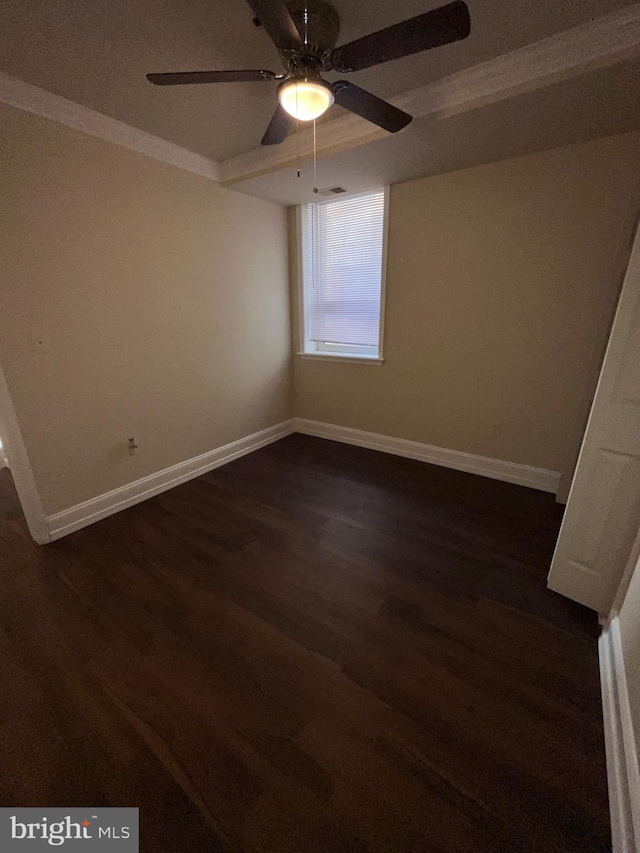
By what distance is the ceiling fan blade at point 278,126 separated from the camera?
1.66 metres

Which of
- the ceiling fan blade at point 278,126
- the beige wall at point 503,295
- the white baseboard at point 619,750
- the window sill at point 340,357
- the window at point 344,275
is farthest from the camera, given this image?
the window sill at point 340,357

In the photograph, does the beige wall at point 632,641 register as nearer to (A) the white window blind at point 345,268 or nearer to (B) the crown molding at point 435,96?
(B) the crown molding at point 435,96

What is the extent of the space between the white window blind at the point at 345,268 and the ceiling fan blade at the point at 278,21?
79.5 inches

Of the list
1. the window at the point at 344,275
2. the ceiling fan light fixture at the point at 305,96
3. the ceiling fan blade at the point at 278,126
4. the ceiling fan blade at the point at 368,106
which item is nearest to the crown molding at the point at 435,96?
the ceiling fan blade at the point at 368,106

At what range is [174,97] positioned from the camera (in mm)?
1983

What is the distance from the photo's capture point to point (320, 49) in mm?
1381

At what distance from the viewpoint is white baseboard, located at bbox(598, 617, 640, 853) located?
0.95m

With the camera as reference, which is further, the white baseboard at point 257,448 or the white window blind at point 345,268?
the white window blind at point 345,268

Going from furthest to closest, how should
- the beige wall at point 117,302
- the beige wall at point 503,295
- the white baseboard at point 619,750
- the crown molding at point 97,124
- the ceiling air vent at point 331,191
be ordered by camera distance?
the ceiling air vent at point 331,191, the beige wall at point 503,295, the beige wall at point 117,302, the crown molding at point 97,124, the white baseboard at point 619,750

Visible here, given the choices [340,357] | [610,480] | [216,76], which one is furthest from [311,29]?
[340,357]

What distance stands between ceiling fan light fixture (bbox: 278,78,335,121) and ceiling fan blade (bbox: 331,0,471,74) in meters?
0.10

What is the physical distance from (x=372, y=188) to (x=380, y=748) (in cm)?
377

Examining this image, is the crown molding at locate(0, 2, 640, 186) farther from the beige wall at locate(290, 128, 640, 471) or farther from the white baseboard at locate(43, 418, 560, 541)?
the white baseboard at locate(43, 418, 560, 541)

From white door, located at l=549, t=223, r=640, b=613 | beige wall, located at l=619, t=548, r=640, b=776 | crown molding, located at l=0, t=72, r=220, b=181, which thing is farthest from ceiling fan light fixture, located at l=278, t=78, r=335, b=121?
beige wall, located at l=619, t=548, r=640, b=776
